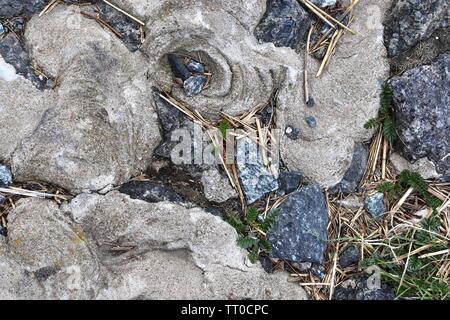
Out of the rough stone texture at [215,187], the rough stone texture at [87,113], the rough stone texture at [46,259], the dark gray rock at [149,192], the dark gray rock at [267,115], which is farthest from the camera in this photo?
the dark gray rock at [267,115]

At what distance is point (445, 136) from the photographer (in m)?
3.59

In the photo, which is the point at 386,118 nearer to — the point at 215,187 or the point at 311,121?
the point at 311,121

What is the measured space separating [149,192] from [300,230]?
0.98 meters

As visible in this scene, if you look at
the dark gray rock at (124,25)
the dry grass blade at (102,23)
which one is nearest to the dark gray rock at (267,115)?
the dark gray rock at (124,25)

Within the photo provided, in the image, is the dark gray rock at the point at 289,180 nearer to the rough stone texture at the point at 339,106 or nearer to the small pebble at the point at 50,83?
the rough stone texture at the point at 339,106

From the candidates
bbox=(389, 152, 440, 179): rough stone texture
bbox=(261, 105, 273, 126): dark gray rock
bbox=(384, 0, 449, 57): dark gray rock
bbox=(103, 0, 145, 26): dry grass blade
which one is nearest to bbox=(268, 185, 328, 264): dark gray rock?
bbox=(261, 105, 273, 126): dark gray rock

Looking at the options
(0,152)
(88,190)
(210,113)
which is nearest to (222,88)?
(210,113)

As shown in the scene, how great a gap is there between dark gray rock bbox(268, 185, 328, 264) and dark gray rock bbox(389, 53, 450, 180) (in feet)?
2.39

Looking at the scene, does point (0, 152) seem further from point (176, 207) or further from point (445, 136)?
point (445, 136)

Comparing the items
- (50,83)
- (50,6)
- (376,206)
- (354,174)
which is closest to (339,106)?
(354,174)

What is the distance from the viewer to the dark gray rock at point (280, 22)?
11.6ft

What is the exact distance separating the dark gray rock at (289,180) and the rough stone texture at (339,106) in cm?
5

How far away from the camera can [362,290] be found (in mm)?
3508

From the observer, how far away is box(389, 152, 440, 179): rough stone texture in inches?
144
